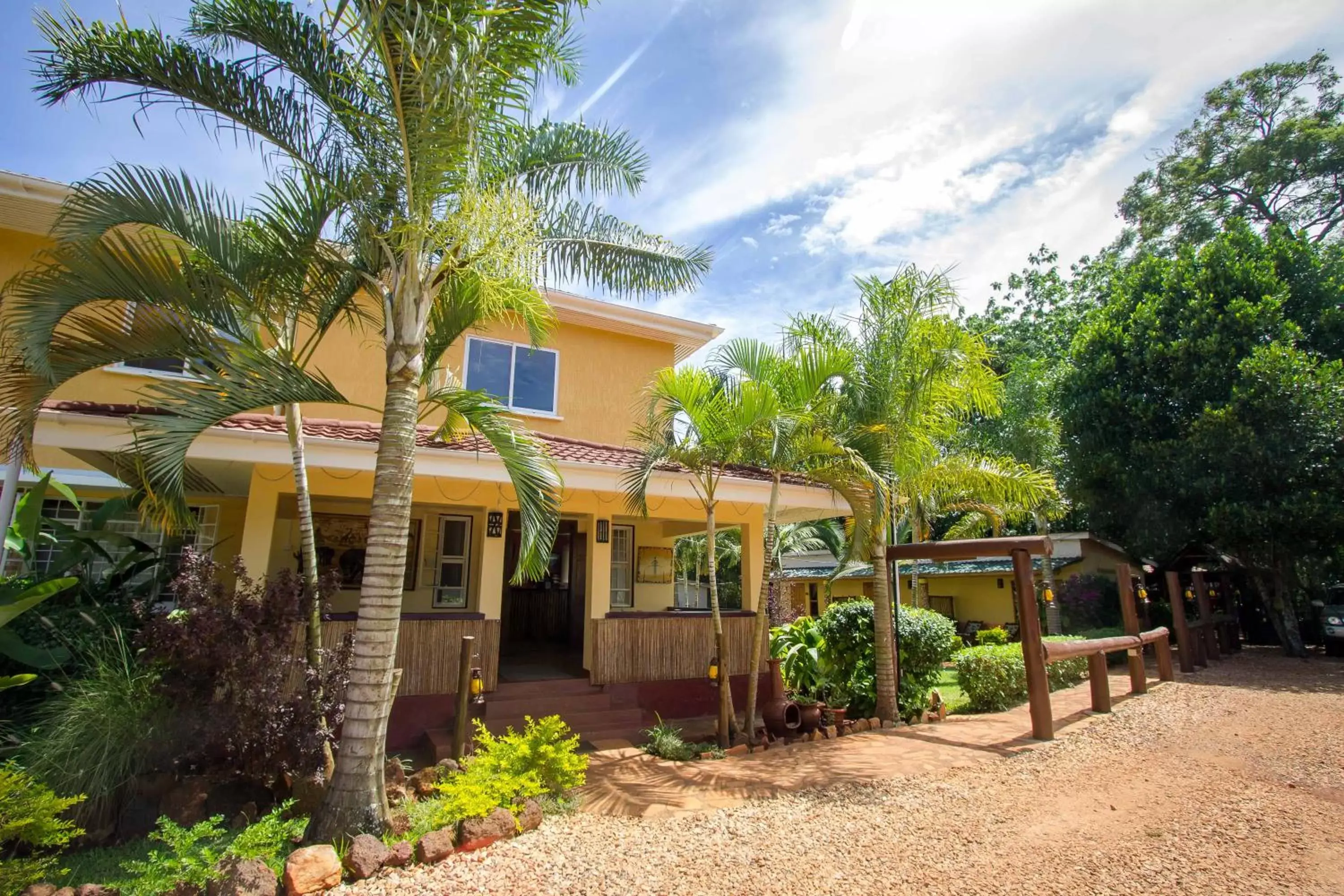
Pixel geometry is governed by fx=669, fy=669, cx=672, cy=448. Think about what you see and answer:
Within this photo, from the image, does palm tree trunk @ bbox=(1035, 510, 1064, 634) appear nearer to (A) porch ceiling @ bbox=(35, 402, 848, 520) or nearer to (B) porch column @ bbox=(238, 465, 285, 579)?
(A) porch ceiling @ bbox=(35, 402, 848, 520)

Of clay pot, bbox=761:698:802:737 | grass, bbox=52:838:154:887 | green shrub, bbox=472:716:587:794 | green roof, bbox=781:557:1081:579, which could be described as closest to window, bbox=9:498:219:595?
grass, bbox=52:838:154:887

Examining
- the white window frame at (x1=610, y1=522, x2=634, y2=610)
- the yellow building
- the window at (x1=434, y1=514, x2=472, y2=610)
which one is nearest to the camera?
the window at (x1=434, y1=514, x2=472, y2=610)

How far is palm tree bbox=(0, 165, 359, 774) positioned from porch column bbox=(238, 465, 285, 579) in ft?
6.60

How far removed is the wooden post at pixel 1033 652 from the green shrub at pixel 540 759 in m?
6.06

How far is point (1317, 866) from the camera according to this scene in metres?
4.65

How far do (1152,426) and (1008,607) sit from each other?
28.3 feet

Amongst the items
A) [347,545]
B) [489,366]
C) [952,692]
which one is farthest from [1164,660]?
[347,545]

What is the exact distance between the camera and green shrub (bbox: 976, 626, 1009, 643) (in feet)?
65.2

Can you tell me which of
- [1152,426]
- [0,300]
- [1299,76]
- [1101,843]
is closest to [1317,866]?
[1101,843]

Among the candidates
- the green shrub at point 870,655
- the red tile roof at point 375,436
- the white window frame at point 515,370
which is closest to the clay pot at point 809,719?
the green shrub at point 870,655

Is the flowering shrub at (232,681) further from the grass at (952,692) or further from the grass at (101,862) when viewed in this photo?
the grass at (952,692)

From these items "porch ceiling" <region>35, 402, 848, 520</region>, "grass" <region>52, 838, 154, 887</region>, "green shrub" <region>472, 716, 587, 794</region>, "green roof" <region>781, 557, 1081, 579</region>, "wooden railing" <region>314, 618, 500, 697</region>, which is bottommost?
"grass" <region>52, 838, 154, 887</region>

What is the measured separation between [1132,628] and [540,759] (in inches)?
435

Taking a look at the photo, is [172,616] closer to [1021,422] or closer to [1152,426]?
[1152,426]
